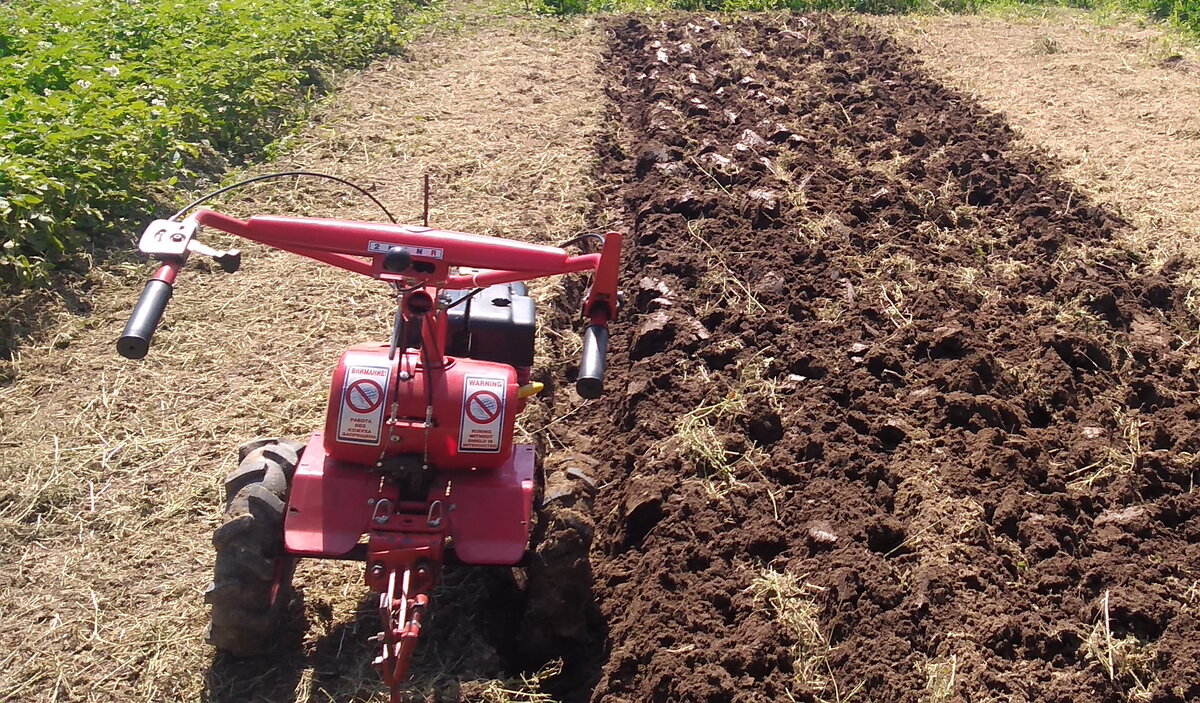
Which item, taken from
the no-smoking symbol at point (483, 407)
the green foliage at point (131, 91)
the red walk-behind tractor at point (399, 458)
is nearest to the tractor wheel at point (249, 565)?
the red walk-behind tractor at point (399, 458)

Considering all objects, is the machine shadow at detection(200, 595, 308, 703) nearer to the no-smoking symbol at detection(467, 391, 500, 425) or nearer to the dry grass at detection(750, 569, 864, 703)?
the no-smoking symbol at detection(467, 391, 500, 425)

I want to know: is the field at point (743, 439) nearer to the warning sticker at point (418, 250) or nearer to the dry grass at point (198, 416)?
the dry grass at point (198, 416)

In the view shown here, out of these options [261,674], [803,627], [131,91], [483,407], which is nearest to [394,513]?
[483,407]

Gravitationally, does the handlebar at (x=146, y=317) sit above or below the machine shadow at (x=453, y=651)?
above

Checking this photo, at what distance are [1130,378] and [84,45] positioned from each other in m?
8.36

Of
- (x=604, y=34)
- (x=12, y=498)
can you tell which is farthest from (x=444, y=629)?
(x=604, y=34)

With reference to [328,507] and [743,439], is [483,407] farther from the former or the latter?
[743,439]

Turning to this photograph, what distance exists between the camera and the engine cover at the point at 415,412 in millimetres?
3758

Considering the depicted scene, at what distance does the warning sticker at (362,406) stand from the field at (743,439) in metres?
0.76

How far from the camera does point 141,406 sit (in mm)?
A: 5578

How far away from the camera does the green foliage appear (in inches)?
267

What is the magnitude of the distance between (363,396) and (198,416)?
213cm

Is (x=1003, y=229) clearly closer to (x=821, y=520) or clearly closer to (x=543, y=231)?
(x=543, y=231)

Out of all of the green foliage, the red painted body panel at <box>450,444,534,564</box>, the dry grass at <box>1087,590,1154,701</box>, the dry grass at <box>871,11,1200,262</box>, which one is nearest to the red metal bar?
the red painted body panel at <box>450,444,534,564</box>
